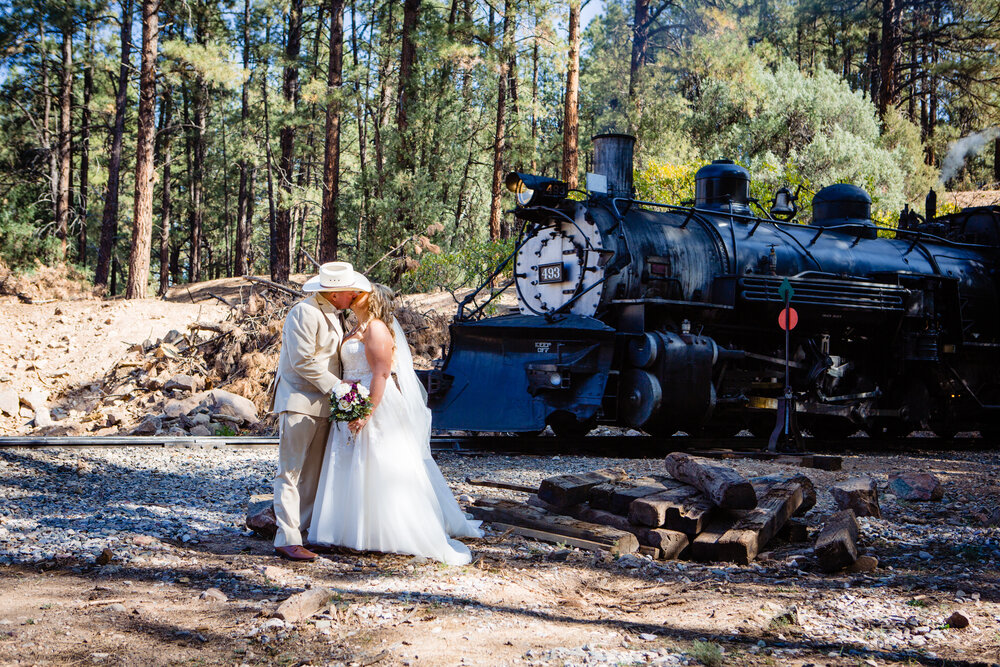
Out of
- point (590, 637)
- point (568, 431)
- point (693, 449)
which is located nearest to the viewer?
point (590, 637)

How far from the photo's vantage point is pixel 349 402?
15.6 feet

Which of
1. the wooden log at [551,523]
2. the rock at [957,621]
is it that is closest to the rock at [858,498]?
the wooden log at [551,523]

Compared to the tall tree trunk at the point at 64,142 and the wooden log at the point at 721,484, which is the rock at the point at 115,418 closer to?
the wooden log at the point at 721,484

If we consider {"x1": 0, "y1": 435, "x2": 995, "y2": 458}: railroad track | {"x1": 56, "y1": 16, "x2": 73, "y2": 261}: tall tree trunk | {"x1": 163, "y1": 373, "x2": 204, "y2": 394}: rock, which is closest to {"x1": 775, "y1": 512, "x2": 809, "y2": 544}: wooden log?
{"x1": 0, "y1": 435, "x2": 995, "y2": 458}: railroad track

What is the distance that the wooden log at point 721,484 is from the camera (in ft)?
17.3

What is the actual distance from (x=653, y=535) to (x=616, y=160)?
6.61m

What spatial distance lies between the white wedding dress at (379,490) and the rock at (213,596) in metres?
1.00

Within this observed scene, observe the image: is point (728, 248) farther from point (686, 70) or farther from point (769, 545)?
point (686, 70)

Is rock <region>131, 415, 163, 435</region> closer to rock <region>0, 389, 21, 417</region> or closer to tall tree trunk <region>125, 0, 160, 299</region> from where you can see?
rock <region>0, 389, 21, 417</region>

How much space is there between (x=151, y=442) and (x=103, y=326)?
9.72 m

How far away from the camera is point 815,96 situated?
88.6ft

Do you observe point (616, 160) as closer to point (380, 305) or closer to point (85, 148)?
point (380, 305)

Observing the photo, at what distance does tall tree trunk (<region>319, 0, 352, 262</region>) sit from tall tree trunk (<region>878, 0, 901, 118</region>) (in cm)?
1631

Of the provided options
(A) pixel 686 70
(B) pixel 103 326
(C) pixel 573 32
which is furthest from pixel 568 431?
(A) pixel 686 70
